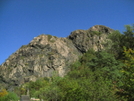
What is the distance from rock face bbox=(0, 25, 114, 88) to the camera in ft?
298

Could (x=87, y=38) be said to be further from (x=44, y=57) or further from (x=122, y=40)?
(x=122, y=40)

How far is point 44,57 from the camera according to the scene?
9575 centimetres

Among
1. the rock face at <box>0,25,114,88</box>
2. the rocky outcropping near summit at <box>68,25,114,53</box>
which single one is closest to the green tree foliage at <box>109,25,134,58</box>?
the rock face at <box>0,25,114,88</box>

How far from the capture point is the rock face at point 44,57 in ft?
298

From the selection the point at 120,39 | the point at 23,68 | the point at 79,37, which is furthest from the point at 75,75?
the point at 79,37

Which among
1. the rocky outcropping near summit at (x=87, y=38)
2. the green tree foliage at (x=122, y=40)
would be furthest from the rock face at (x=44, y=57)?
the green tree foliage at (x=122, y=40)

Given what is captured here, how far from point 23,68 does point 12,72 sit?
5.79 m

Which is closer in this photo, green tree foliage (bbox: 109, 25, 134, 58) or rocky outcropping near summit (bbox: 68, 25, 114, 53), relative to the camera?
green tree foliage (bbox: 109, 25, 134, 58)

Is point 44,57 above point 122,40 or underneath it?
above

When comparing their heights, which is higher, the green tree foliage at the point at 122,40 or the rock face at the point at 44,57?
the rock face at the point at 44,57

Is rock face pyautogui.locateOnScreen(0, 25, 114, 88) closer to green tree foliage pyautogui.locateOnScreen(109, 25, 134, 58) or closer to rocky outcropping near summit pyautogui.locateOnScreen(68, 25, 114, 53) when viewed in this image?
rocky outcropping near summit pyautogui.locateOnScreen(68, 25, 114, 53)

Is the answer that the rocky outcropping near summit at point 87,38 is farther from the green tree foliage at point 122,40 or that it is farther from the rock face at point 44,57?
the green tree foliage at point 122,40

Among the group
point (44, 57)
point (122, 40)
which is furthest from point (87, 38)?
point (122, 40)

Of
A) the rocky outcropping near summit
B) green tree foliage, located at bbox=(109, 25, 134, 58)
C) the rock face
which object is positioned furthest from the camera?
the rocky outcropping near summit
